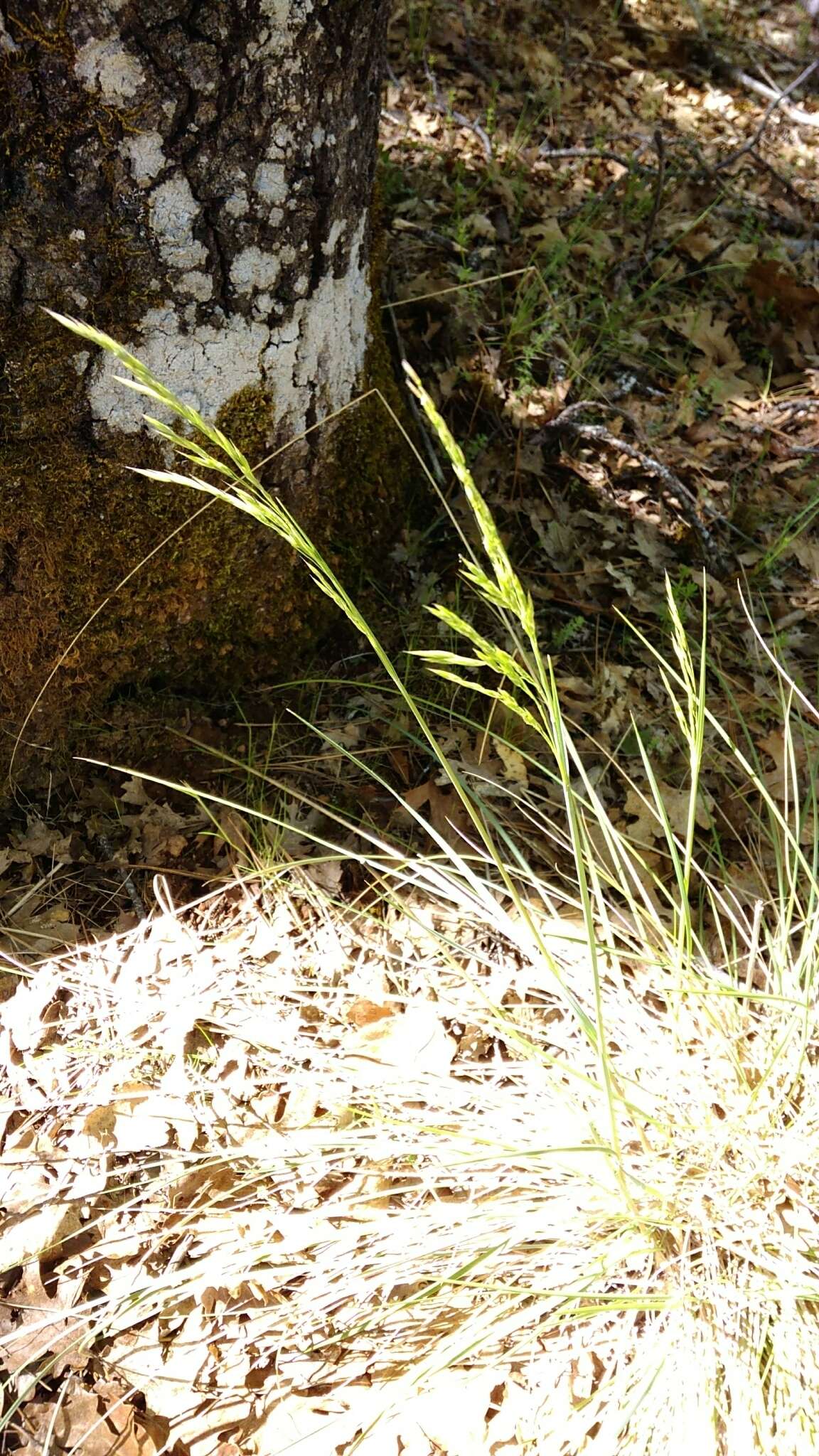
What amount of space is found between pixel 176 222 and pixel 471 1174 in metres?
1.64

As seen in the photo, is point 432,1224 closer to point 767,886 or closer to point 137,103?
point 767,886

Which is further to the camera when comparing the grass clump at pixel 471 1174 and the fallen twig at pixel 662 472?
the fallen twig at pixel 662 472

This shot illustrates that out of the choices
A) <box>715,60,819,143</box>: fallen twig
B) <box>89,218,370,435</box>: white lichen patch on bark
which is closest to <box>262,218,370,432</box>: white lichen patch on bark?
<box>89,218,370,435</box>: white lichen patch on bark

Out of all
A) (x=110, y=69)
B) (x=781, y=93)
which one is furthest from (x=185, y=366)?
(x=781, y=93)

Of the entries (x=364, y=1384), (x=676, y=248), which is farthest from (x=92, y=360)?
(x=676, y=248)

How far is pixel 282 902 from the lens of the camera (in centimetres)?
192

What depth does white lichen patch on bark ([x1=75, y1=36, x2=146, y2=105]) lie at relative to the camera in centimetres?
147

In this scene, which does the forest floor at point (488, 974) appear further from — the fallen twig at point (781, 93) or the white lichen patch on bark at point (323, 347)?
the fallen twig at point (781, 93)

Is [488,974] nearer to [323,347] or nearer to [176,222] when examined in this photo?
[323,347]

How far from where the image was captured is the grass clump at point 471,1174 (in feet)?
4.47

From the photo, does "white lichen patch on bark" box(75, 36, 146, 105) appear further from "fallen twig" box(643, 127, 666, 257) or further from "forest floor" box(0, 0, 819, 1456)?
"fallen twig" box(643, 127, 666, 257)

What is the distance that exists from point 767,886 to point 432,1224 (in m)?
0.95

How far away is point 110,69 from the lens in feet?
4.89

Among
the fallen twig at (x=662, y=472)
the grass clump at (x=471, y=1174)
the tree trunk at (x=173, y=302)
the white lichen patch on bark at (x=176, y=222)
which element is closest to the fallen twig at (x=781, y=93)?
the fallen twig at (x=662, y=472)
